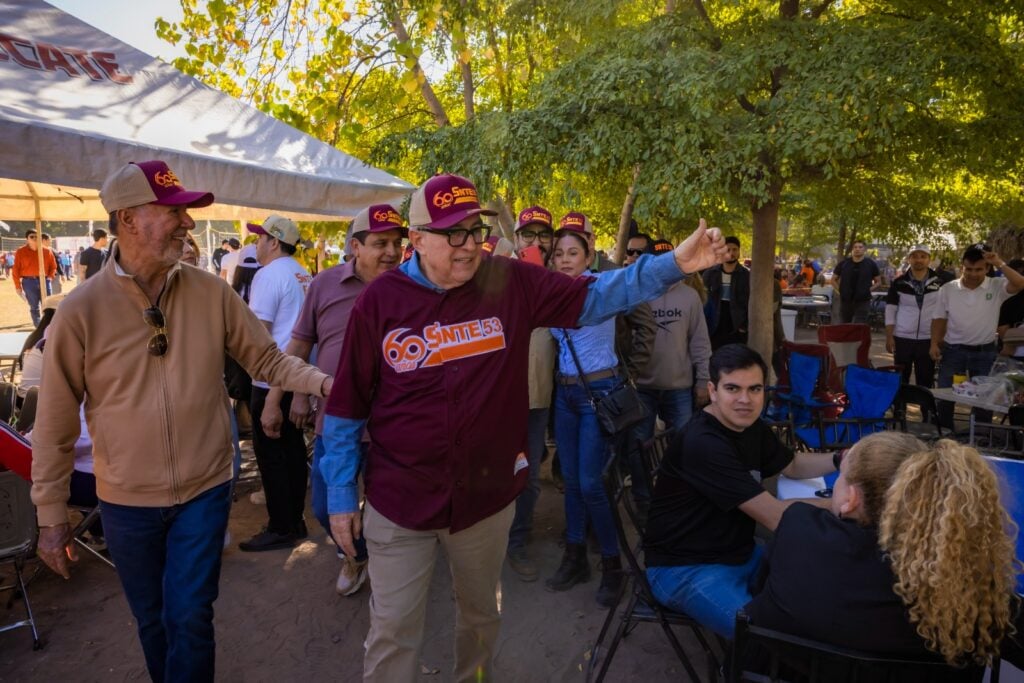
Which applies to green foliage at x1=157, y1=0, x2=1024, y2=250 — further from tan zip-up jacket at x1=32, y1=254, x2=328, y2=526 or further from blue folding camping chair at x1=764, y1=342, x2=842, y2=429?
tan zip-up jacket at x1=32, y1=254, x2=328, y2=526

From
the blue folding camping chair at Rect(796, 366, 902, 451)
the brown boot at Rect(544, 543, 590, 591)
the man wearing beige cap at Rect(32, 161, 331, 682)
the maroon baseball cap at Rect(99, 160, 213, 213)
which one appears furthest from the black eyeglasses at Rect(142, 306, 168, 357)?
the blue folding camping chair at Rect(796, 366, 902, 451)

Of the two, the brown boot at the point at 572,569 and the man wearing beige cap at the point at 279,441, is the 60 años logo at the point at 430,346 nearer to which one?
the brown boot at the point at 572,569

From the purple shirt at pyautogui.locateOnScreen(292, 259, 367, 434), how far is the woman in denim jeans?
46.6 inches

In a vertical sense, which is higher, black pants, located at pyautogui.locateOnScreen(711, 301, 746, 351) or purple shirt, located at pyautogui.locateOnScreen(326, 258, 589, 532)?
purple shirt, located at pyautogui.locateOnScreen(326, 258, 589, 532)

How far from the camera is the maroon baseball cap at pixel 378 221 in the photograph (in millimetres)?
3850

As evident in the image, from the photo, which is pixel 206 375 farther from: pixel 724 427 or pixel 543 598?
pixel 543 598

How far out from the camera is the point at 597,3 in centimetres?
727

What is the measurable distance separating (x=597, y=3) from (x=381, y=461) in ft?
21.0

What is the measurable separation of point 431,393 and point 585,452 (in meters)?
1.80

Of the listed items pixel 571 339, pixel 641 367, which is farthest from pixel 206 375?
pixel 641 367

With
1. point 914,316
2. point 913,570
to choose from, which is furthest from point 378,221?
point 914,316

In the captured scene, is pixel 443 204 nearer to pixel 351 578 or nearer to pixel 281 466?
pixel 351 578

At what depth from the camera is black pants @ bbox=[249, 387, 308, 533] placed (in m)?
4.50

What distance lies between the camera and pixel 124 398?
238 centimetres
